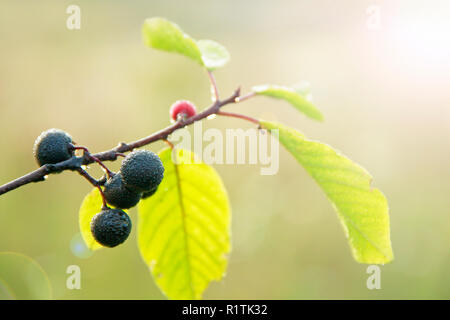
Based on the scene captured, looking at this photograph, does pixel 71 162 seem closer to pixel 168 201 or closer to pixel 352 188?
pixel 168 201

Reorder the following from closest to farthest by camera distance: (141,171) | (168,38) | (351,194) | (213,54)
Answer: (141,171)
(351,194)
(168,38)
(213,54)

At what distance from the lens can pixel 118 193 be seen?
4.55ft

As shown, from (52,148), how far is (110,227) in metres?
0.30

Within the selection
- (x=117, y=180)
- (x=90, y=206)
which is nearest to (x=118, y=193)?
(x=117, y=180)

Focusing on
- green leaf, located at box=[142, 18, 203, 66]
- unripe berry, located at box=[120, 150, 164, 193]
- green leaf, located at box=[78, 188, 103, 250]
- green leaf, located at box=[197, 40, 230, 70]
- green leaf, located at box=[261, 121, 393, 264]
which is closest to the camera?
unripe berry, located at box=[120, 150, 164, 193]

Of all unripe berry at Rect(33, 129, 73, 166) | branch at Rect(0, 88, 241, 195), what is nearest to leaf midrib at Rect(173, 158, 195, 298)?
branch at Rect(0, 88, 241, 195)

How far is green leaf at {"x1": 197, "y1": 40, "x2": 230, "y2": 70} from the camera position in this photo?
1.95 meters

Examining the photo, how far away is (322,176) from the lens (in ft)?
5.46

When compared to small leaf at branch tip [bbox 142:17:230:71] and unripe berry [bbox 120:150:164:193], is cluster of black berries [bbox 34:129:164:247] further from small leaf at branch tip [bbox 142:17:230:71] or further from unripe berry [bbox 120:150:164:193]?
small leaf at branch tip [bbox 142:17:230:71]

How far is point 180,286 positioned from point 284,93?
0.98 metres

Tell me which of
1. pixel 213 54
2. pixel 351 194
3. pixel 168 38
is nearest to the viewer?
pixel 351 194

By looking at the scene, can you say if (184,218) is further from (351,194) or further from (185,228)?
(351,194)

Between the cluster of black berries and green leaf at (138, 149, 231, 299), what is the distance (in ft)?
1.66

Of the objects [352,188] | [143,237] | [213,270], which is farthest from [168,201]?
[352,188]
